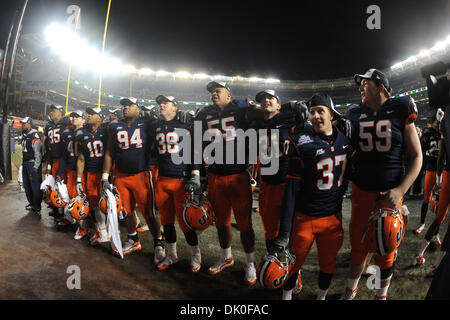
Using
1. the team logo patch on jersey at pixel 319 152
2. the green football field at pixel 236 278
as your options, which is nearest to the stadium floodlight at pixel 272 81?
the green football field at pixel 236 278

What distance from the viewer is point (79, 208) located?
13.3 ft

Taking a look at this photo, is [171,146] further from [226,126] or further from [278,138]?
[278,138]

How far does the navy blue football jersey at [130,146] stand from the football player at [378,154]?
287 centimetres

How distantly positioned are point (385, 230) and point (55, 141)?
20.1ft

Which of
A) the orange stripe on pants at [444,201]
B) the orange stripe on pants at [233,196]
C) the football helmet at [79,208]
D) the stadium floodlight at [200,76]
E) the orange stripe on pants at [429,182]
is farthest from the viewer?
the stadium floodlight at [200,76]

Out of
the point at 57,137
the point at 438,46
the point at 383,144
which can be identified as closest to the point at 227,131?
the point at 383,144

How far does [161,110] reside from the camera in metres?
3.41

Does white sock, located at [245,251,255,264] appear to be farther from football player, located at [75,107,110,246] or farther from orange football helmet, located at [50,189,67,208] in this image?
orange football helmet, located at [50,189,67,208]

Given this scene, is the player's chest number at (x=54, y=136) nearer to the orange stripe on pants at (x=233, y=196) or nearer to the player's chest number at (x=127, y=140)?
the player's chest number at (x=127, y=140)

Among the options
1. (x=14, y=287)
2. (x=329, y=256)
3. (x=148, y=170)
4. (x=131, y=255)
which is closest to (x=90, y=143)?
(x=148, y=170)

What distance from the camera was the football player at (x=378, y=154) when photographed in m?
2.18

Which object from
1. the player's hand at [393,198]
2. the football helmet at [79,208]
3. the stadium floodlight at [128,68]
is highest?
the stadium floodlight at [128,68]

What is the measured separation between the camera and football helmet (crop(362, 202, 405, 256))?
6.27 ft
